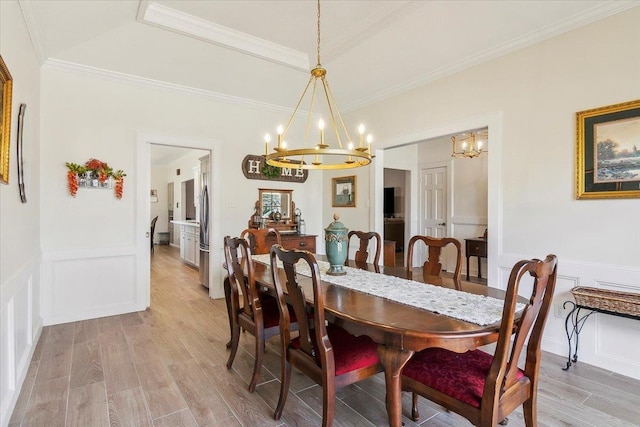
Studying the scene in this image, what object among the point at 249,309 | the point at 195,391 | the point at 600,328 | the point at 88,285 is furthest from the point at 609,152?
the point at 88,285

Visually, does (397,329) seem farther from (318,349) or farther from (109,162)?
(109,162)

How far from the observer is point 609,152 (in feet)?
8.37


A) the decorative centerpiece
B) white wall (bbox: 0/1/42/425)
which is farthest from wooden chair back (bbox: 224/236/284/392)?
white wall (bbox: 0/1/42/425)

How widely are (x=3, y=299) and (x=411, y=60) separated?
4.05 metres

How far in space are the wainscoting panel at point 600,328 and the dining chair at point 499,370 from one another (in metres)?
1.51

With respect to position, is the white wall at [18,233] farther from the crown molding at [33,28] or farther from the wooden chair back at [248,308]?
the wooden chair back at [248,308]

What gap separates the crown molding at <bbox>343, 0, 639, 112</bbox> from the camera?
2.53 metres

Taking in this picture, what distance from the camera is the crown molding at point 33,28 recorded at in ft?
7.98

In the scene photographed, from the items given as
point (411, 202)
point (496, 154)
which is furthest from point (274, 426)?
point (411, 202)

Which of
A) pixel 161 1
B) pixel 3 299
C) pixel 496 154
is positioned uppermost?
pixel 161 1

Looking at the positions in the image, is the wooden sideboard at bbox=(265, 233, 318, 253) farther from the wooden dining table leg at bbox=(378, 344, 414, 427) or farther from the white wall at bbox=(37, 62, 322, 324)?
the wooden dining table leg at bbox=(378, 344, 414, 427)

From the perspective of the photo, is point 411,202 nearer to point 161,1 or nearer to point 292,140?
point 292,140

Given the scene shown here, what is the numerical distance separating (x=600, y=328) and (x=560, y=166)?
133cm

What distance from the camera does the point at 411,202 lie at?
6.60 m
